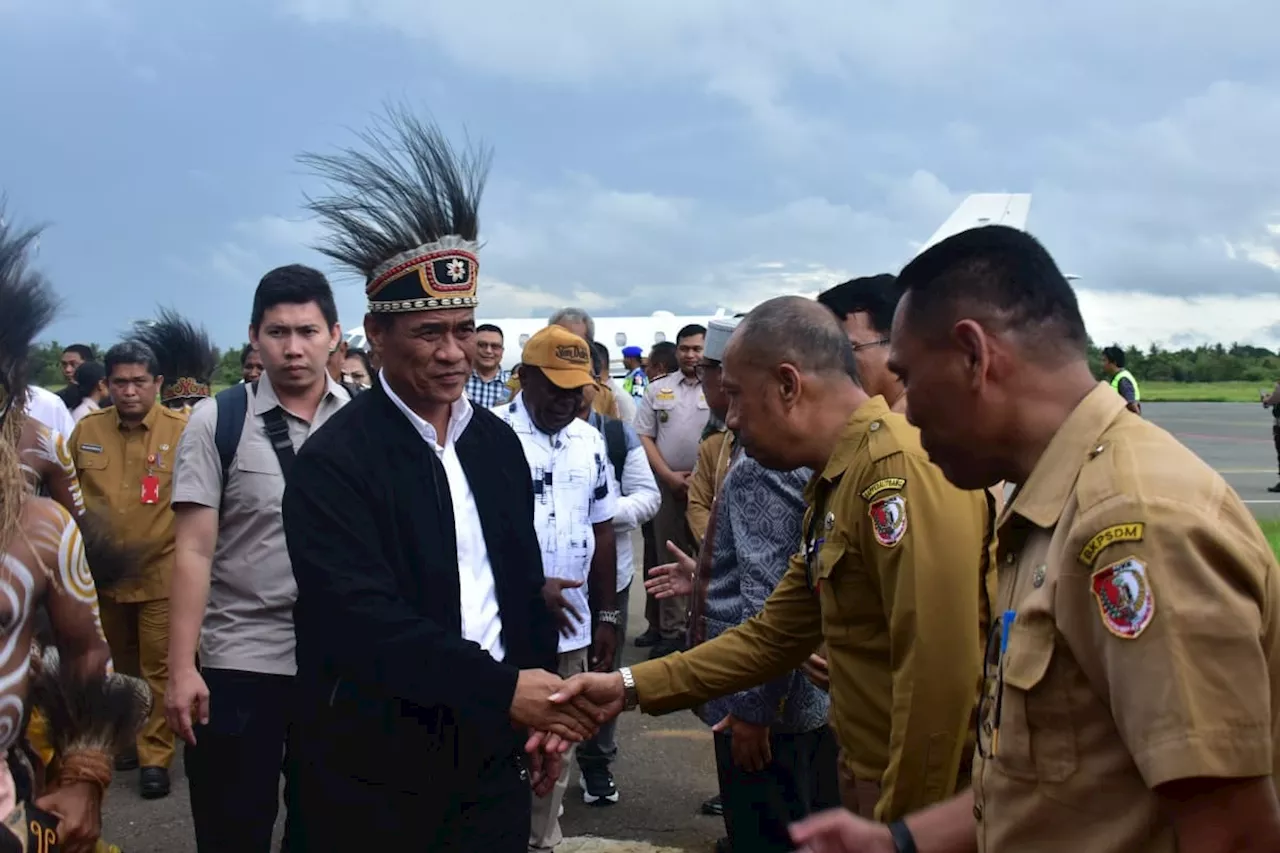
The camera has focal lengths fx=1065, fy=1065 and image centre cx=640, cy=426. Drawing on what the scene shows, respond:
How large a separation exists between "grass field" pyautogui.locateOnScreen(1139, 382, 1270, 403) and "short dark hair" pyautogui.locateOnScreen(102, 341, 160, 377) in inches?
1991

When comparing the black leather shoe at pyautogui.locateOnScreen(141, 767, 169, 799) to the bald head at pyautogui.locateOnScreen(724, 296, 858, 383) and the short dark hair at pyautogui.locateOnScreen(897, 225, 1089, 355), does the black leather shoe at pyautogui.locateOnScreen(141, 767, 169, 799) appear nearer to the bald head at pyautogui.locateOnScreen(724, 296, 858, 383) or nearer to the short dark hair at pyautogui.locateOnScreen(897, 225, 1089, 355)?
the bald head at pyautogui.locateOnScreen(724, 296, 858, 383)

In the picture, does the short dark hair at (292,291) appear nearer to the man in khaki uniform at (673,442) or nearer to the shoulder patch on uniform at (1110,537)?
the shoulder patch on uniform at (1110,537)

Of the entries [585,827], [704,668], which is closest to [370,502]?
[704,668]

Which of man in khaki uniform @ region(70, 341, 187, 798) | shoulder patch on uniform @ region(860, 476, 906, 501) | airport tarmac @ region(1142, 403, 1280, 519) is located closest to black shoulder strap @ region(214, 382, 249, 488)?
shoulder patch on uniform @ region(860, 476, 906, 501)

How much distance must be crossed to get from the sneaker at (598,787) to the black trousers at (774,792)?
5.90ft

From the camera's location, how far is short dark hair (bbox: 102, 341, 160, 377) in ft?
20.4

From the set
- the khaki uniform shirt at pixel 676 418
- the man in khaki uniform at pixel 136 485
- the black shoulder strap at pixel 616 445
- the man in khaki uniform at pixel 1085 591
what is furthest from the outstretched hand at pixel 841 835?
the khaki uniform shirt at pixel 676 418

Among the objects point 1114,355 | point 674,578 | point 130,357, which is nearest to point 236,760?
point 674,578

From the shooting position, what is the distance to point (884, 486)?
2.64 m

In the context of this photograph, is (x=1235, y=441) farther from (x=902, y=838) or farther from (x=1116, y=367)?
(x=902, y=838)

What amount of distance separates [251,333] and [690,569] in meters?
1.88

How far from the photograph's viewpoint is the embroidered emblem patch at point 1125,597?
1356 mm

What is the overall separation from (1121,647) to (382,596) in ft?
5.69

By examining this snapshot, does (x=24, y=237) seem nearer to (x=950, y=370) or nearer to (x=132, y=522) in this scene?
(x=950, y=370)
